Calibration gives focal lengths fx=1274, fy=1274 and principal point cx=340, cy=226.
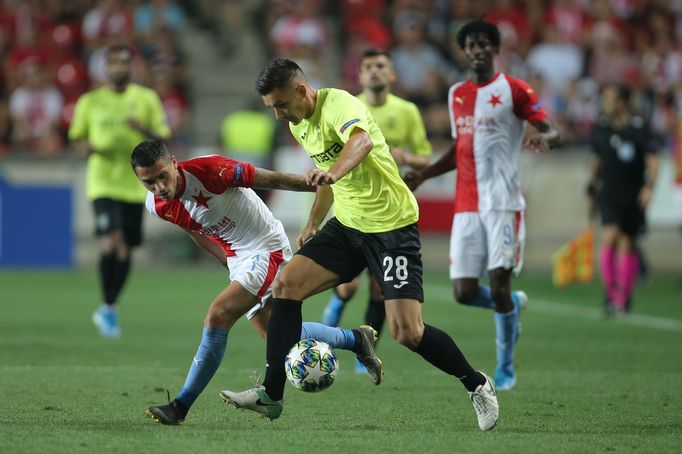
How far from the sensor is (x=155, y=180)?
7012mm

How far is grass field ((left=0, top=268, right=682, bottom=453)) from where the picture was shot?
6617 millimetres

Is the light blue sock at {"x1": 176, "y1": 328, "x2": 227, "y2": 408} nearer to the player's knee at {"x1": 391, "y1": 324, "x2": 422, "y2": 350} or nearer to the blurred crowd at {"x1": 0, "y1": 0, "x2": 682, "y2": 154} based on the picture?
the player's knee at {"x1": 391, "y1": 324, "x2": 422, "y2": 350}

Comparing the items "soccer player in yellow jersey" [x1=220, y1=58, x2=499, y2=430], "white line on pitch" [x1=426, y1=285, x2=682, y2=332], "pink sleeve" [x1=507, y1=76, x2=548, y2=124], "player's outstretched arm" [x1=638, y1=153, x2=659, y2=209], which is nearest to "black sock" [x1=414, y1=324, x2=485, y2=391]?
"soccer player in yellow jersey" [x1=220, y1=58, x2=499, y2=430]

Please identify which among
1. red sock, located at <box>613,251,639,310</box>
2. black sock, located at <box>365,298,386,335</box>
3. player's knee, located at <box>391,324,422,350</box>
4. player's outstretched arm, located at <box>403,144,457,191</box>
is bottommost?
red sock, located at <box>613,251,639,310</box>

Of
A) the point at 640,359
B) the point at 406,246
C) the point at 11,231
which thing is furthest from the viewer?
the point at 11,231

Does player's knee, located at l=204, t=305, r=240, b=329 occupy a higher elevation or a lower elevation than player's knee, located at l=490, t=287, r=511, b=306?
higher

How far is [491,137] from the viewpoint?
29.6 ft

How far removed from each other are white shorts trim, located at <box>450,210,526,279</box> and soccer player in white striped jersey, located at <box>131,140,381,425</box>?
1.51 m

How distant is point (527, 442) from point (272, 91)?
2318 millimetres

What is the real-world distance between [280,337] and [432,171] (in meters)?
2.46

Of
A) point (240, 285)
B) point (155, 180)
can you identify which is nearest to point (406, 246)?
point (240, 285)

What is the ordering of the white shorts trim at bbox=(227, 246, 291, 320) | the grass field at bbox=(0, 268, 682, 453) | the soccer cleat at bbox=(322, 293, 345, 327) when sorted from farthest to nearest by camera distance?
the soccer cleat at bbox=(322, 293, 345, 327) → the white shorts trim at bbox=(227, 246, 291, 320) → the grass field at bbox=(0, 268, 682, 453)

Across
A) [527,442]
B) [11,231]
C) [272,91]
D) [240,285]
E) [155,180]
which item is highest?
[272,91]

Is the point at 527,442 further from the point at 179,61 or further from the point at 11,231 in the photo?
the point at 179,61
